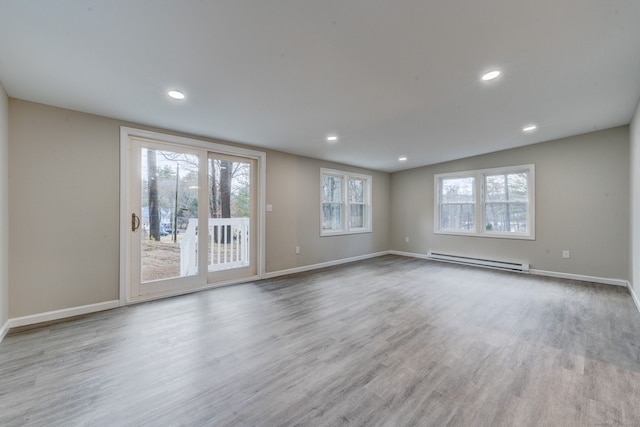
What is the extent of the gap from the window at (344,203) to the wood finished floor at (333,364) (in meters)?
2.58

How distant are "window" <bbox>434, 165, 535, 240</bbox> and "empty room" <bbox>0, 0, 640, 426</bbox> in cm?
6

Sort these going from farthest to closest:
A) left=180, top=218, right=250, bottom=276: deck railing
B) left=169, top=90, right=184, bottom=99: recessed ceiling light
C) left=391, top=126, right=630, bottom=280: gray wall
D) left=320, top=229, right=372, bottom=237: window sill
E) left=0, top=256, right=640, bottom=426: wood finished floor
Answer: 1. left=320, top=229, right=372, bottom=237: window sill
2. left=391, top=126, right=630, bottom=280: gray wall
3. left=180, top=218, right=250, bottom=276: deck railing
4. left=169, top=90, right=184, bottom=99: recessed ceiling light
5. left=0, top=256, right=640, bottom=426: wood finished floor

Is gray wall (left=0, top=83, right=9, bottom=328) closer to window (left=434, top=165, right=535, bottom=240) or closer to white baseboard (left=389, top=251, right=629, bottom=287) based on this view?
window (left=434, top=165, right=535, bottom=240)

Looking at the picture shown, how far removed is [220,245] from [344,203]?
120 inches

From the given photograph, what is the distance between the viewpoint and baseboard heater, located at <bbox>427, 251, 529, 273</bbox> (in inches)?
197

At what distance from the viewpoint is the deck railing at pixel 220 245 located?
385 centimetres

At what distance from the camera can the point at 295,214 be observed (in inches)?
202

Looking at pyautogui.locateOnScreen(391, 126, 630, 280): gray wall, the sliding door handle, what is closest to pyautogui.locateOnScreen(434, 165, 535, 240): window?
pyautogui.locateOnScreen(391, 126, 630, 280): gray wall

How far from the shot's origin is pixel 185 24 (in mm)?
1692

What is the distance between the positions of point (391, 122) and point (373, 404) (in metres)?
3.20

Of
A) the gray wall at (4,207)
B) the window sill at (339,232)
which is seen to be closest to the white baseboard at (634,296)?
the window sill at (339,232)

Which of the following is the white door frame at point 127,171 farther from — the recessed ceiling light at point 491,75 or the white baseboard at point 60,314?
the recessed ceiling light at point 491,75

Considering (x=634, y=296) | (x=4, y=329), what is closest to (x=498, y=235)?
(x=634, y=296)

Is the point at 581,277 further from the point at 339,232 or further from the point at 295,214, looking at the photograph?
the point at 295,214
